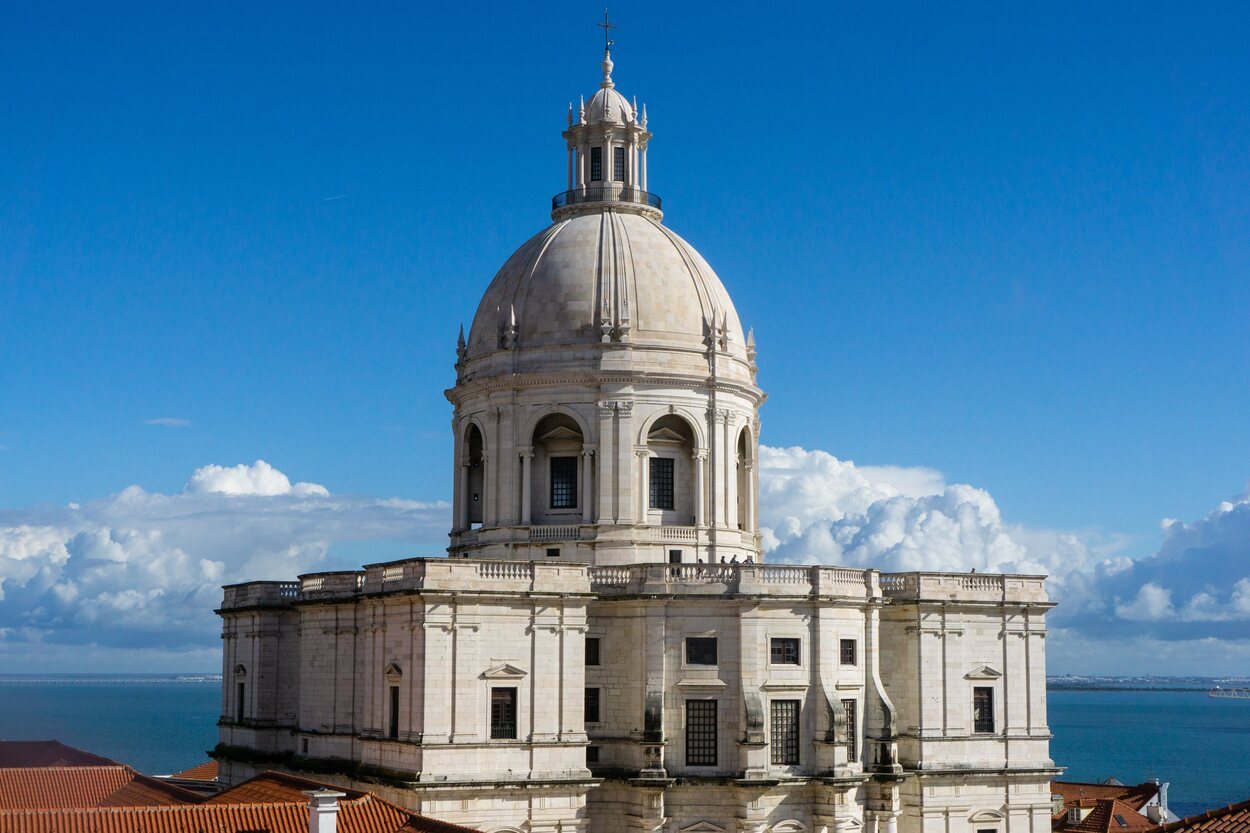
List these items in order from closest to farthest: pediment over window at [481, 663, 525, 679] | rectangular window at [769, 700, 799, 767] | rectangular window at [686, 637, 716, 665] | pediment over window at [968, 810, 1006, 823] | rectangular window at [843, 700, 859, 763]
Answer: pediment over window at [481, 663, 525, 679] < rectangular window at [769, 700, 799, 767] < rectangular window at [686, 637, 716, 665] < rectangular window at [843, 700, 859, 763] < pediment over window at [968, 810, 1006, 823]

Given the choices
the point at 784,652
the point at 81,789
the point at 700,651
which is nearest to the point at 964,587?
the point at 784,652

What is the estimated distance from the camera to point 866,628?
61.3 metres

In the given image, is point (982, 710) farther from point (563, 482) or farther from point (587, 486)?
point (563, 482)

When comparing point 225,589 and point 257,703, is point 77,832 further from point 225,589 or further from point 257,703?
point 225,589

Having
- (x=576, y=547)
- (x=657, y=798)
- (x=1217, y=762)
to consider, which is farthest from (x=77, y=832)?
(x=1217, y=762)

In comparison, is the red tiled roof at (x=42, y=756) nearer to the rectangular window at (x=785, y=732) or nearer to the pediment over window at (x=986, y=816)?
the rectangular window at (x=785, y=732)

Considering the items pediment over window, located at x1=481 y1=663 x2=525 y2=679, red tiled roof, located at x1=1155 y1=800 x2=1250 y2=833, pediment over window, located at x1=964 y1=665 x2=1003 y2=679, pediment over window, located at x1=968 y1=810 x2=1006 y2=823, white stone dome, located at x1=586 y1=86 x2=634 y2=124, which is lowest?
pediment over window, located at x1=968 y1=810 x2=1006 y2=823

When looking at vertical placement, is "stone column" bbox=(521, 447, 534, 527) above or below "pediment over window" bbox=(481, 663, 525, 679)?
above

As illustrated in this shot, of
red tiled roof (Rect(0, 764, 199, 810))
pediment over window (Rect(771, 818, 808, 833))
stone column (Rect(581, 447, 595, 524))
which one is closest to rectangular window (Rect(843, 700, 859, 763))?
pediment over window (Rect(771, 818, 808, 833))

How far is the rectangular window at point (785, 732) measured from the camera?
189 feet

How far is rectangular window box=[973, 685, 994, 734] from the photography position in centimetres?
6444

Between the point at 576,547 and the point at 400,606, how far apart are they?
940 centimetres

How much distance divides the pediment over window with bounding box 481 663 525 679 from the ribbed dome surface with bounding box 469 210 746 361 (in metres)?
14.8

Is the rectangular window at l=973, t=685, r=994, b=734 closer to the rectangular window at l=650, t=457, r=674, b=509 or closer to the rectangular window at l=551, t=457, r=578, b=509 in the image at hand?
the rectangular window at l=650, t=457, r=674, b=509
